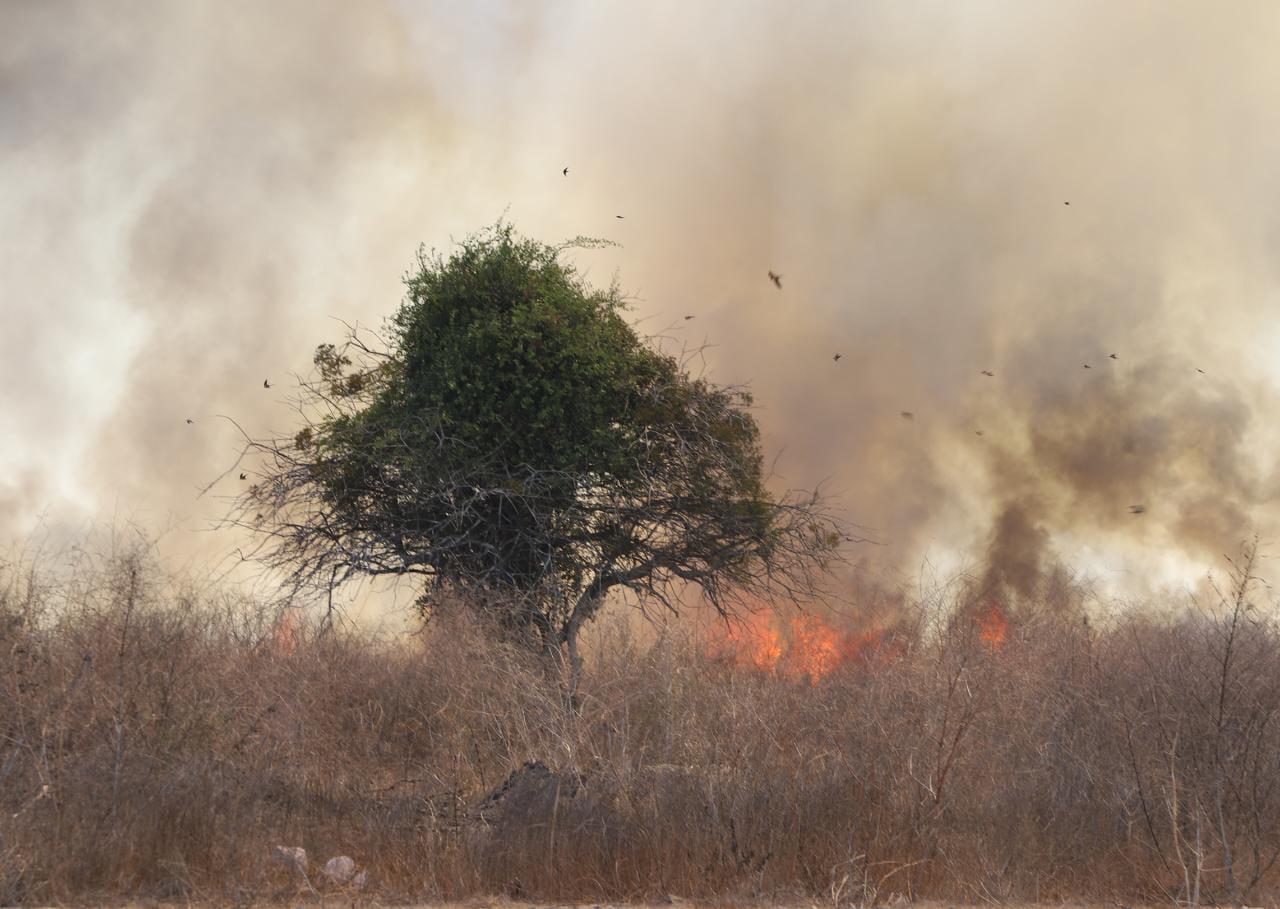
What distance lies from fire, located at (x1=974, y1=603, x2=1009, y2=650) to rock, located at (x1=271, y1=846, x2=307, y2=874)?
30.3 feet

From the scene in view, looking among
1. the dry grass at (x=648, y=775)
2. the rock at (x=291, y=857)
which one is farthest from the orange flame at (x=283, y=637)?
the rock at (x=291, y=857)

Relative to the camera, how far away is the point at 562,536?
19.1 meters

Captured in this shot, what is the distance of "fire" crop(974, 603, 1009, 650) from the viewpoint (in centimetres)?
1481

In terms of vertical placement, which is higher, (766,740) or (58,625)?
(58,625)

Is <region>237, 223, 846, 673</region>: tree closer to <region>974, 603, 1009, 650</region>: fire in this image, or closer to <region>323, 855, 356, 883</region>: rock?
<region>974, 603, 1009, 650</region>: fire

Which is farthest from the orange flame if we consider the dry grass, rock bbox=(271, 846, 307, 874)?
rock bbox=(271, 846, 307, 874)

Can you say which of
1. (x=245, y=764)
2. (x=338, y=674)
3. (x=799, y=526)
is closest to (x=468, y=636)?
(x=338, y=674)

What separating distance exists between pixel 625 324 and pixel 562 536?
14.3 ft

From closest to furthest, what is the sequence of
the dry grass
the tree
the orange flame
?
the dry grass
the orange flame
the tree

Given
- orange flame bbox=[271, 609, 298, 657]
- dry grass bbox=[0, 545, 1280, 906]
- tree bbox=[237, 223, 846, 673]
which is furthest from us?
tree bbox=[237, 223, 846, 673]

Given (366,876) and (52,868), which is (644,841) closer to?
(366,876)

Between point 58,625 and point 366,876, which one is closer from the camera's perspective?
point 366,876

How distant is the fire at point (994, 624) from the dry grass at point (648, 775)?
280 centimetres

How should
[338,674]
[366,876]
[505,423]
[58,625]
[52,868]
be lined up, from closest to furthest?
[52,868] → [366,876] → [58,625] → [338,674] → [505,423]
